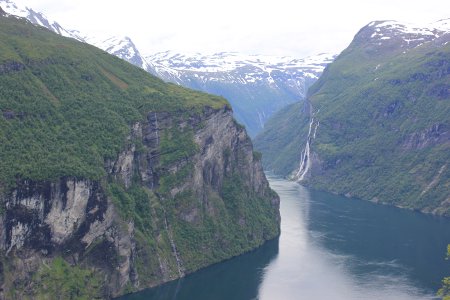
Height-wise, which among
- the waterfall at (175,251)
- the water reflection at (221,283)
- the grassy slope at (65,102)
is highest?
the grassy slope at (65,102)

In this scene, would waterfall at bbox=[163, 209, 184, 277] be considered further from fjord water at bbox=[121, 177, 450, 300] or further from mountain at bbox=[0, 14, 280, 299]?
fjord water at bbox=[121, 177, 450, 300]

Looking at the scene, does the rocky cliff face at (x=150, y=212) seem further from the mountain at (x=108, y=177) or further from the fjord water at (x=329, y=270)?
the fjord water at (x=329, y=270)

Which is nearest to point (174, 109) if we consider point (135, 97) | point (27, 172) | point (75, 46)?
point (135, 97)

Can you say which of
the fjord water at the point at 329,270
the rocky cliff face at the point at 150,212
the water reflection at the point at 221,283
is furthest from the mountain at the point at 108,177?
the fjord water at the point at 329,270

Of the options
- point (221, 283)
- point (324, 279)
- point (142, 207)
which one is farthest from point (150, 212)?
point (324, 279)

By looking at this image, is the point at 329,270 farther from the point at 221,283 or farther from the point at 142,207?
the point at 142,207

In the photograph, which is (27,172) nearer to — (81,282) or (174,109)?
(81,282)
